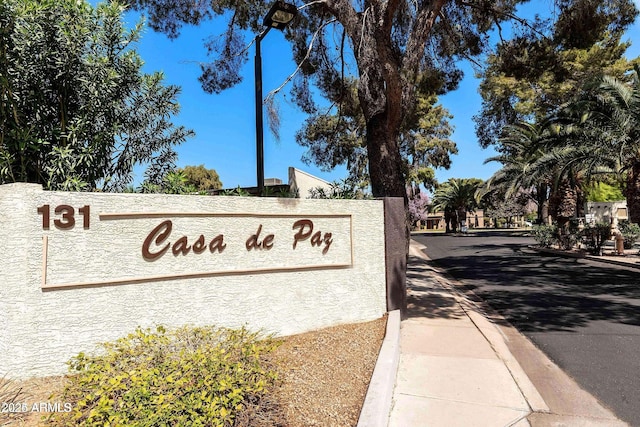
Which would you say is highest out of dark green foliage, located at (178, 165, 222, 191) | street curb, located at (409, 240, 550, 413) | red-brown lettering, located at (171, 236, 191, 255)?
dark green foliage, located at (178, 165, 222, 191)

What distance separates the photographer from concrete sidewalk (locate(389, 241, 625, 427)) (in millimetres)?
3342

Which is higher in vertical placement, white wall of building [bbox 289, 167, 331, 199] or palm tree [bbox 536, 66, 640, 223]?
palm tree [bbox 536, 66, 640, 223]

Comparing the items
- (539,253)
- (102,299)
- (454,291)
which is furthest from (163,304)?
(539,253)

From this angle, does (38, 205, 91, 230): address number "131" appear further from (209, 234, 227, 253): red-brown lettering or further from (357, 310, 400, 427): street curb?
(357, 310, 400, 427): street curb

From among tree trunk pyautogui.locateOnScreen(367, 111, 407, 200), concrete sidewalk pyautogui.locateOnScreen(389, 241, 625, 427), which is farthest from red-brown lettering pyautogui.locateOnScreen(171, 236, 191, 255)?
tree trunk pyautogui.locateOnScreen(367, 111, 407, 200)

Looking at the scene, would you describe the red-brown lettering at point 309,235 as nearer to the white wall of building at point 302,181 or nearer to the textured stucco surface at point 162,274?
the textured stucco surface at point 162,274

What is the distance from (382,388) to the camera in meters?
3.47

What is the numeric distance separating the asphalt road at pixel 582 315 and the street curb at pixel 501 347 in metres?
0.45

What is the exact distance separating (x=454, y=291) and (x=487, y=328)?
355 centimetres

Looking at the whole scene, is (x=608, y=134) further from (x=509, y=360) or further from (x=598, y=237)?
(x=509, y=360)

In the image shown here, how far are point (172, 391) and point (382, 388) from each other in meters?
1.93

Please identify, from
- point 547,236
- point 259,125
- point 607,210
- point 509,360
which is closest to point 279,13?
point 259,125

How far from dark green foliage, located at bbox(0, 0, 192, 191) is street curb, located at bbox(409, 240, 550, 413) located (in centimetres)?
549

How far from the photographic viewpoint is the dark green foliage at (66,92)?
438cm
